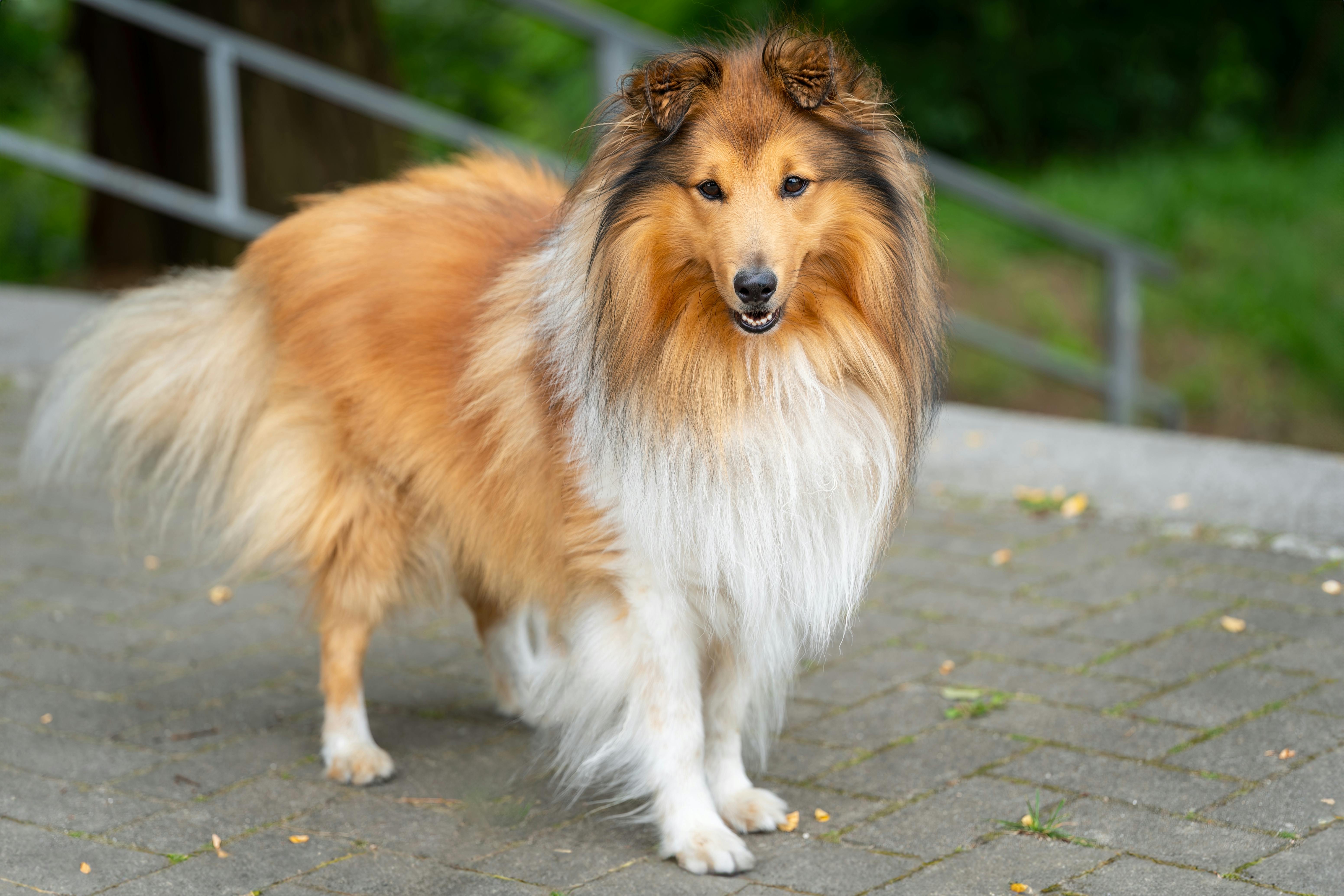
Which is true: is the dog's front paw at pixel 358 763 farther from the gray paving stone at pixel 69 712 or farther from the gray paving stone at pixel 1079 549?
the gray paving stone at pixel 1079 549

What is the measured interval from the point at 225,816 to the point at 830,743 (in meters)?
1.44

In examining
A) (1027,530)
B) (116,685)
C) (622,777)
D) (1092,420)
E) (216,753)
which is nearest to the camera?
(622,777)

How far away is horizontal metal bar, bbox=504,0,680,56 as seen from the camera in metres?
6.91

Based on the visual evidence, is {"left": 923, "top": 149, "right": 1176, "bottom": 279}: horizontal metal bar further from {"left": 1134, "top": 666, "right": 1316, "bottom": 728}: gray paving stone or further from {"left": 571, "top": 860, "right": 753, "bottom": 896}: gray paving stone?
{"left": 571, "top": 860, "right": 753, "bottom": 896}: gray paving stone

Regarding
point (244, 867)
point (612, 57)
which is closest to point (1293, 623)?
point (244, 867)

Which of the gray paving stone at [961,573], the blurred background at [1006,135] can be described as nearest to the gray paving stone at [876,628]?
the gray paving stone at [961,573]

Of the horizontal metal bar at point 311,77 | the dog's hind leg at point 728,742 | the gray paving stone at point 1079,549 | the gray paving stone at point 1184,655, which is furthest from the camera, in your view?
the horizontal metal bar at point 311,77

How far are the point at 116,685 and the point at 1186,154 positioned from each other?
10002 mm

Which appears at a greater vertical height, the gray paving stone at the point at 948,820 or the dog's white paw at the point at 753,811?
the gray paving stone at the point at 948,820

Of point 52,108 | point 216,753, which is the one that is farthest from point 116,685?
point 52,108

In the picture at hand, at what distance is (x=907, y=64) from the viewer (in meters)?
11.8

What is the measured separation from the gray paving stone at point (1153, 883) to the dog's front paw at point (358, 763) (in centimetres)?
160

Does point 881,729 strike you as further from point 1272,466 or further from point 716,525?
point 1272,466

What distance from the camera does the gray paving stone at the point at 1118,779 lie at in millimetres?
3143
